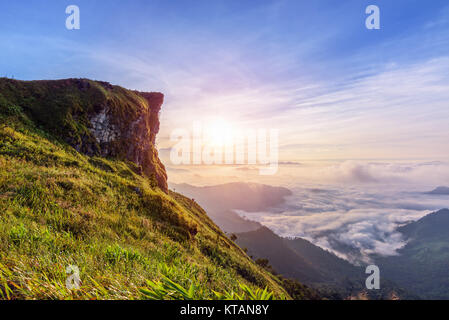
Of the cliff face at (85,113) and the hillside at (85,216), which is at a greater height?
the cliff face at (85,113)

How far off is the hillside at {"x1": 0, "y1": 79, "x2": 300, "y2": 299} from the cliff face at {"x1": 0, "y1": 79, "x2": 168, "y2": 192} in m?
0.18

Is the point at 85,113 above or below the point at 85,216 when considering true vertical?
above

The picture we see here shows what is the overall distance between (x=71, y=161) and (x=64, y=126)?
10876mm

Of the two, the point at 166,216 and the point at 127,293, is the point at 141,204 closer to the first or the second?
the point at 166,216

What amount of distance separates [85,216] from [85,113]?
2760 cm

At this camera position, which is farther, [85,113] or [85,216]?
[85,113]

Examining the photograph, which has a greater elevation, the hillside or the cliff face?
the cliff face

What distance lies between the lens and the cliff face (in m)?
25.2

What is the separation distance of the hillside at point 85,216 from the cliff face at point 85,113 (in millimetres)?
179

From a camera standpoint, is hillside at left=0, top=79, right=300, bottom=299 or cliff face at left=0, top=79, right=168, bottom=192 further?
cliff face at left=0, top=79, right=168, bottom=192

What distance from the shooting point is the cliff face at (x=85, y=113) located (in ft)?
82.6

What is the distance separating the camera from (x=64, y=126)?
983 inches

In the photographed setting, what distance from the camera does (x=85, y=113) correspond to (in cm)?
2988
